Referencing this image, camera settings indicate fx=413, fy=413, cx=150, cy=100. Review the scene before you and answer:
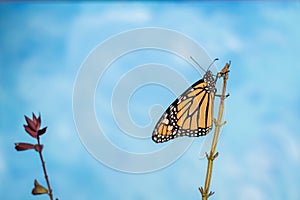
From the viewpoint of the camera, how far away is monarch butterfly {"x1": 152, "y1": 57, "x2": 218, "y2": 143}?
0.76 meters

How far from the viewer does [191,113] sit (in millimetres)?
782

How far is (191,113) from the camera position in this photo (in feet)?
2.56

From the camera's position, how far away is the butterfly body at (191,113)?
758 mm

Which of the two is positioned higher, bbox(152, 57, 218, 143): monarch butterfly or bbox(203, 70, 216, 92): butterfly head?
bbox(203, 70, 216, 92): butterfly head

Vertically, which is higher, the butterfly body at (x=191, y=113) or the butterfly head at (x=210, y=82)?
the butterfly head at (x=210, y=82)

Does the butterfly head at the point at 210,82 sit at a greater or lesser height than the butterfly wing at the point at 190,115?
greater

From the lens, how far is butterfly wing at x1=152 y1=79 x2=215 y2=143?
29.9 inches

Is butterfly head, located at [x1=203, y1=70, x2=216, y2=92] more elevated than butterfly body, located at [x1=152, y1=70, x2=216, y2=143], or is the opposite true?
butterfly head, located at [x1=203, y1=70, x2=216, y2=92]

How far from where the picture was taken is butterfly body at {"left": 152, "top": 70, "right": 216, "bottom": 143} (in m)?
0.76

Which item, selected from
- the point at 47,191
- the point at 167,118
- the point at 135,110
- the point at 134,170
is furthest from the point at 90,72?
the point at 47,191

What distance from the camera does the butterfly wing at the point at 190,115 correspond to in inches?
29.9

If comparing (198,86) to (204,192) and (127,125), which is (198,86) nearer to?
(204,192)

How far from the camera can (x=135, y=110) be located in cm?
139

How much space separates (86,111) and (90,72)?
0.22m
